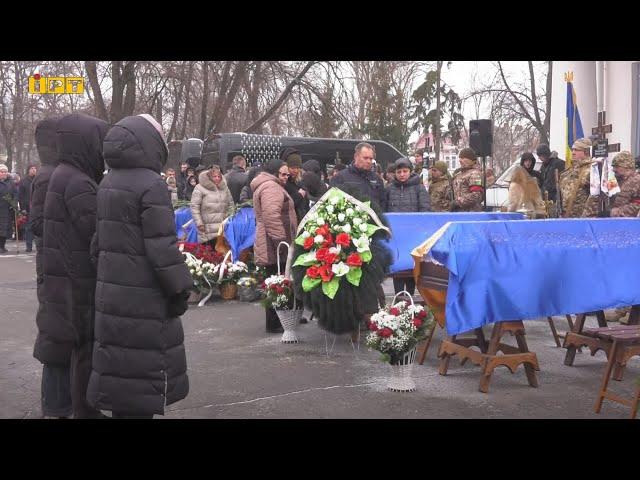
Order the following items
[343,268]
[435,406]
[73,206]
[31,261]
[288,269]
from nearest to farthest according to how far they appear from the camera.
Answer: [73,206] → [435,406] → [343,268] → [288,269] → [31,261]

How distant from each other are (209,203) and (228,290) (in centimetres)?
149

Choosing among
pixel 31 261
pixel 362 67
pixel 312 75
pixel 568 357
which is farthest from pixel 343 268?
pixel 362 67

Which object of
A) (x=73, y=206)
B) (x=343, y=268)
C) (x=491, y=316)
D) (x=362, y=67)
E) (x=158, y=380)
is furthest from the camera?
(x=362, y=67)

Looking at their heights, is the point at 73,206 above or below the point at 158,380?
above

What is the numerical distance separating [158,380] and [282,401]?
1.77m

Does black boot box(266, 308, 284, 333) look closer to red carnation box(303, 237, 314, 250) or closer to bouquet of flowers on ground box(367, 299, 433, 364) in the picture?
red carnation box(303, 237, 314, 250)

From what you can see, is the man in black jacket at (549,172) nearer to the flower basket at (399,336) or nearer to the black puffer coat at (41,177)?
the flower basket at (399,336)

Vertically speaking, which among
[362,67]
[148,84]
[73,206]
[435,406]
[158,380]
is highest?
[362,67]

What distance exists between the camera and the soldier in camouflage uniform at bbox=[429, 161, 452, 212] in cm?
1117

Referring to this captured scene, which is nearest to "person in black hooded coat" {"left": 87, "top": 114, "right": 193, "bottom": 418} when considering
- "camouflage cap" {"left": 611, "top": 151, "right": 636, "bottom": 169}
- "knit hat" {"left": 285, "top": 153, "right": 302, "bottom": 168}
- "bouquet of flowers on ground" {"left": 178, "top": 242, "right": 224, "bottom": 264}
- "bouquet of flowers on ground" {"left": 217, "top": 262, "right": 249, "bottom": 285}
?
"knit hat" {"left": 285, "top": 153, "right": 302, "bottom": 168}

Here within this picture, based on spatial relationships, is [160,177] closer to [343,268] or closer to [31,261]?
[343,268]

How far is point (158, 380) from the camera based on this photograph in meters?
4.12

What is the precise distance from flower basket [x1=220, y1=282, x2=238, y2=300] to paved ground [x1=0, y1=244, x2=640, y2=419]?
7.07 ft

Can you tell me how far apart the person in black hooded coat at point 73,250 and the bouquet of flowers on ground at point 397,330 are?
7.16 ft
